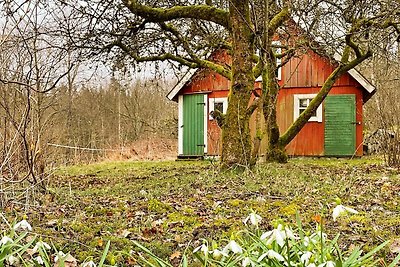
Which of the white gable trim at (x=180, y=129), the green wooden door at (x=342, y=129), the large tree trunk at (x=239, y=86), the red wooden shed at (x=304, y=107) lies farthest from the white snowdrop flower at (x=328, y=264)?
the white gable trim at (x=180, y=129)

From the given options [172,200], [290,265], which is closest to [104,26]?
[172,200]

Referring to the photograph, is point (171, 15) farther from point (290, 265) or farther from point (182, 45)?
point (290, 265)

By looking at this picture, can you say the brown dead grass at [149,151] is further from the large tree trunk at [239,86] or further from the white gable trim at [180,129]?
the large tree trunk at [239,86]

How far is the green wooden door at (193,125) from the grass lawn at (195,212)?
12231 mm

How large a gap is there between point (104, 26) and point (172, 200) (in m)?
5.26

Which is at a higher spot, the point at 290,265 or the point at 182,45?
the point at 182,45

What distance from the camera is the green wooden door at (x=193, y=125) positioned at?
20.3m

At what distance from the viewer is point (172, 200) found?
19.8 feet

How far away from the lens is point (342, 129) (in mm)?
18484

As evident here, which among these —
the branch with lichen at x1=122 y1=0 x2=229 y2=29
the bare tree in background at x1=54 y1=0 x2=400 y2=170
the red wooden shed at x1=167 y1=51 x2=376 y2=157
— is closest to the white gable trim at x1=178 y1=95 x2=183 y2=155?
the red wooden shed at x1=167 y1=51 x2=376 y2=157

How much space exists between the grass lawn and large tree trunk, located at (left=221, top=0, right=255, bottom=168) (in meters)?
1.30

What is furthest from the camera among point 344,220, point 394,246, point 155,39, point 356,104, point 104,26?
point 356,104

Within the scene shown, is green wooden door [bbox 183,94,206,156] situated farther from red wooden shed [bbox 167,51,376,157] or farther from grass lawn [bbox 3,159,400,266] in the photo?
grass lawn [bbox 3,159,400,266]

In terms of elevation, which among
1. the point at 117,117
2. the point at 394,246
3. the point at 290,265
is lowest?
the point at 394,246
